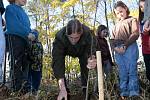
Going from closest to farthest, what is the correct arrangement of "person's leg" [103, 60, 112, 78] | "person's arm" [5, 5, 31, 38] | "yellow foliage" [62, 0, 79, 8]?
"person's arm" [5, 5, 31, 38] < "person's leg" [103, 60, 112, 78] < "yellow foliage" [62, 0, 79, 8]

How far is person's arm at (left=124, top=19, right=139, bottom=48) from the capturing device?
466 cm

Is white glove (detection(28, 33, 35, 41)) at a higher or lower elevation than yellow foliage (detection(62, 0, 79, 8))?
lower

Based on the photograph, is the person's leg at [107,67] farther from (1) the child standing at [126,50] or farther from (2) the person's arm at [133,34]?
(2) the person's arm at [133,34]

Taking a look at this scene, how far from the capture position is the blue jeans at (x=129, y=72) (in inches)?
179

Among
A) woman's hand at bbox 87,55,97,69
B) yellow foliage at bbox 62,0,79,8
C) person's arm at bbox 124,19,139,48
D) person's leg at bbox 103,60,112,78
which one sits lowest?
person's leg at bbox 103,60,112,78

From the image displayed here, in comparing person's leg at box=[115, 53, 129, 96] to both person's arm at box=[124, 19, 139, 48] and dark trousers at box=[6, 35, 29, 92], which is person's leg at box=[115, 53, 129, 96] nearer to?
person's arm at box=[124, 19, 139, 48]

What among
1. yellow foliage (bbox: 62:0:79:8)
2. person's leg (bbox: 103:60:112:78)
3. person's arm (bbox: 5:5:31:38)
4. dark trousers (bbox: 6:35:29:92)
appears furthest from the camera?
yellow foliage (bbox: 62:0:79:8)

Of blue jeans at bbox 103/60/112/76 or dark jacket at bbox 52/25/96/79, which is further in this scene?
blue jeans at bbox 103/60/112/76

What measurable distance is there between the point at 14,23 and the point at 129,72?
1.56 m

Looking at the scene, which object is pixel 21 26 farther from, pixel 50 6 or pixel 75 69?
pixel 50 6

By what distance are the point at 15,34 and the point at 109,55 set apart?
1.49m

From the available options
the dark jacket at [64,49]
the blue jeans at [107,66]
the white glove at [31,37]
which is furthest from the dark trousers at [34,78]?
the blue jeans at [107,66]

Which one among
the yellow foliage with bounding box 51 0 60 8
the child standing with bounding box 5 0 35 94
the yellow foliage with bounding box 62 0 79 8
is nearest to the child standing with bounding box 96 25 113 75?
the child standing with bounding box 5 0 35 94

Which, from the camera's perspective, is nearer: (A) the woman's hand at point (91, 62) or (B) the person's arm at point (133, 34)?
(A) the woman's hand at point (91, 62)
